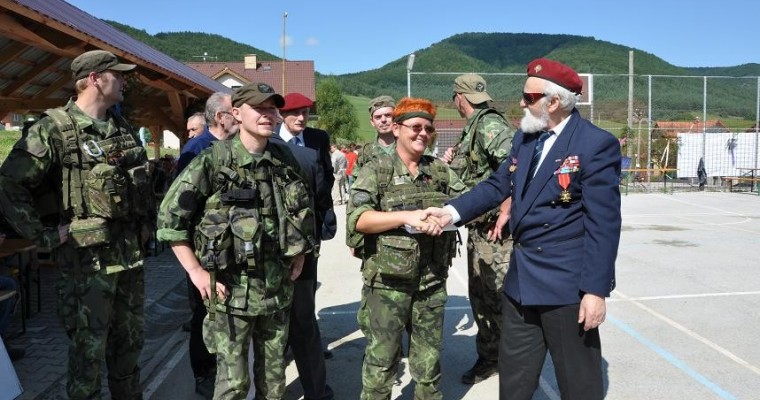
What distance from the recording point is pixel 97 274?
3090mm

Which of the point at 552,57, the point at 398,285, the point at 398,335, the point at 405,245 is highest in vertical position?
the point at 552,57

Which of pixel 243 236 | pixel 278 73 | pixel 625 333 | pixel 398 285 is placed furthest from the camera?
pixel 278 73

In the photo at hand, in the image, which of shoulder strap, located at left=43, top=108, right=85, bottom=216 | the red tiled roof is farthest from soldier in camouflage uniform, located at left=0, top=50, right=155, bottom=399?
the red tiled roof

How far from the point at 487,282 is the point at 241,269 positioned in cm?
200

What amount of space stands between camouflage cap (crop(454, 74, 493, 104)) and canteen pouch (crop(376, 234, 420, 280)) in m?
1.68

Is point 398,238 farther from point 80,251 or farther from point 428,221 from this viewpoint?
point 80,251

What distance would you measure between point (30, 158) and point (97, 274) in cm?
71

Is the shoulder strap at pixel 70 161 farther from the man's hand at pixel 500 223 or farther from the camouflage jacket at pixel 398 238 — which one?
the man's hand at pixel 500 223

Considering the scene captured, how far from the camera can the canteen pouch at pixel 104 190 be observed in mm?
3057

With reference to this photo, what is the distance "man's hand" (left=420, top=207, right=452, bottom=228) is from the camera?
2773mm

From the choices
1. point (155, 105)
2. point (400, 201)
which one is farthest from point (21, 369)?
point (155, 105)

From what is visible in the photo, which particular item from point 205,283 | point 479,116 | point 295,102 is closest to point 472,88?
point 479,116

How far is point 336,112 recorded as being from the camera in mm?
60625

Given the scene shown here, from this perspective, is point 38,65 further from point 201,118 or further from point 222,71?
point 222,71
